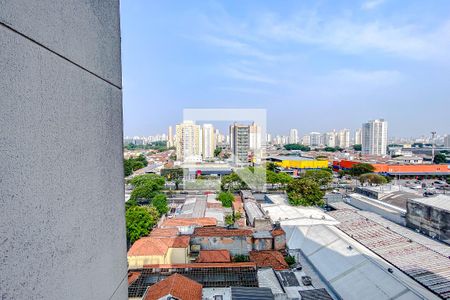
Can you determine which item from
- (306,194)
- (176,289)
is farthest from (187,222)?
(306,194)

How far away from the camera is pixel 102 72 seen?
833mm

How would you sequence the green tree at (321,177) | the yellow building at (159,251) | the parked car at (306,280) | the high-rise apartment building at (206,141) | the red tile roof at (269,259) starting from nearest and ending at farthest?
the parked car at (306,280)
the yellow building at (159,251)
the red tile roof at (269,259)
the green tree at (321,177)
the high-rise apartment building at (206,141)

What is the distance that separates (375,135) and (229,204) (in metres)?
34.9

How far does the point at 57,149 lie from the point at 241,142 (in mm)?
21901

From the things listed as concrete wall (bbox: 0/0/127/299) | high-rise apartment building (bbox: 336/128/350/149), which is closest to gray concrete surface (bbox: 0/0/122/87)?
concrete wall (bbox: 0/0/127/299)

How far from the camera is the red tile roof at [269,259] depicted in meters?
6.36

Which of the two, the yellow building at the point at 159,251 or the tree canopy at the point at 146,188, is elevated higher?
the tree canopy at the point at 146,188

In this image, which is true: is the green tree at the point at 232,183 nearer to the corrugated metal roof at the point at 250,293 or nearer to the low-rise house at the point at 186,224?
the low-rise house at the point at 186,224

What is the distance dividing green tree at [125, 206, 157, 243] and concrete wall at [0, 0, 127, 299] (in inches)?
293

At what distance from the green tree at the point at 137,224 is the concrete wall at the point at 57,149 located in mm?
7453

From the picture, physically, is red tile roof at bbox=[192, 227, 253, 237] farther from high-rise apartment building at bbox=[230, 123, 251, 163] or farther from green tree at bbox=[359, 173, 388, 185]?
high-rise apartment building at bbox=[230, 123, 251, 163]

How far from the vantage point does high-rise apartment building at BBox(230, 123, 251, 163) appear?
22.0 m

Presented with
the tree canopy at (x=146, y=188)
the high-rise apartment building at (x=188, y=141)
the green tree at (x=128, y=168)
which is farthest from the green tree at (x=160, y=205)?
the high-rise apartment building at (x=188, y=141)

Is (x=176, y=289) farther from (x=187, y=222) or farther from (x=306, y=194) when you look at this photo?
(x=306, y=194)
